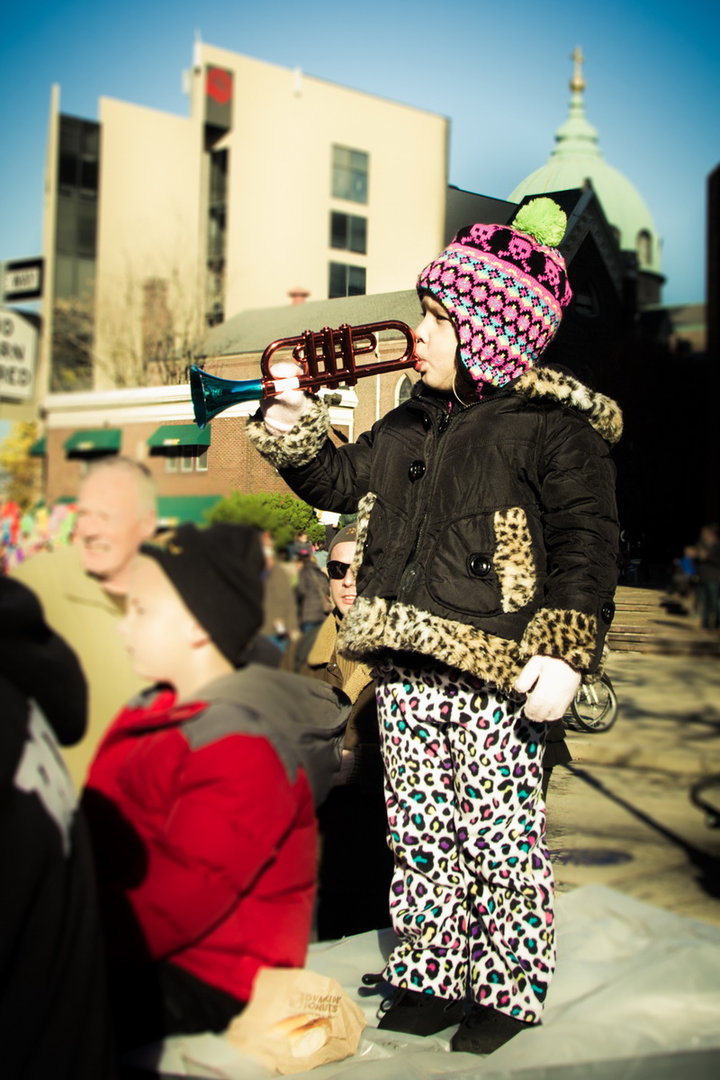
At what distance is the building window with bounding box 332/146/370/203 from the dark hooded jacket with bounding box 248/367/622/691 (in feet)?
1.96

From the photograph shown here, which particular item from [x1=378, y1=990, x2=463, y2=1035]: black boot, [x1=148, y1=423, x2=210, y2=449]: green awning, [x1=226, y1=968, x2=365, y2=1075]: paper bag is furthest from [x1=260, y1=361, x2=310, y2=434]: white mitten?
[x1=378, y1=990, x2=463, y2=1035]: black boot

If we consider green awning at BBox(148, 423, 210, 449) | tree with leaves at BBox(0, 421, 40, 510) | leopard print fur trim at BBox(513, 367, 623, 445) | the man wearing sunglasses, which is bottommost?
the man wearing sunglasses

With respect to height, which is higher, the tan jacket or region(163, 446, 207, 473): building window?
region(163, 446, 207, 473): building window

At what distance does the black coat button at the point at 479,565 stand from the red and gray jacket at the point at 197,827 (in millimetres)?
770

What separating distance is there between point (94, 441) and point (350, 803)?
1.00m

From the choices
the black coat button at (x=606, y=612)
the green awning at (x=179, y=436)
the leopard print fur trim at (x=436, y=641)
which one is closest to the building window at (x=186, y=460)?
the green awning at (x=179, y=436)

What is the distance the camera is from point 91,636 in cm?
168

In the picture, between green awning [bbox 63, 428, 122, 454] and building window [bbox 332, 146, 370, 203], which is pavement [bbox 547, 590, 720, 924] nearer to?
building window [bbox 332, 146, 370, 203]

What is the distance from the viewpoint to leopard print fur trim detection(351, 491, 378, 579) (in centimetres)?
251

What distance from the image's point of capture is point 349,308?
8.63 ft

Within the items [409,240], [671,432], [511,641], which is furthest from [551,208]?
[511,641]

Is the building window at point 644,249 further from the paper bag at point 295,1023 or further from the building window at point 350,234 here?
the paper bag at point 295,1023

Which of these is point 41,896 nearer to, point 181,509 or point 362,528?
point 181,509

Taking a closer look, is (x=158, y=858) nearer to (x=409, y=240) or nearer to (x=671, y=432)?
(x=409, y=240)
